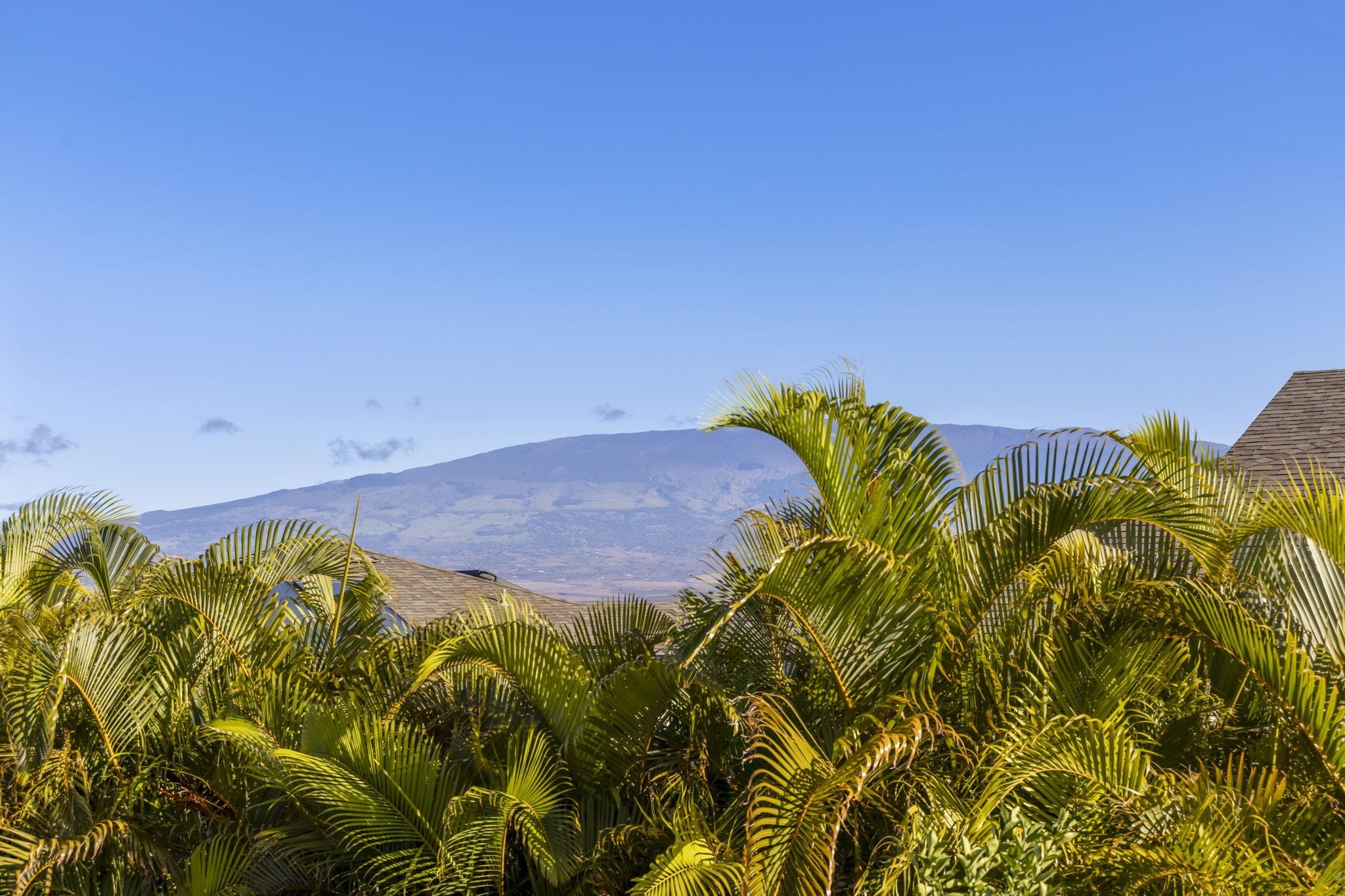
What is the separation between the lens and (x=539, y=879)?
6.34m

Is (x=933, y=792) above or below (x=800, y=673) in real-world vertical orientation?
below

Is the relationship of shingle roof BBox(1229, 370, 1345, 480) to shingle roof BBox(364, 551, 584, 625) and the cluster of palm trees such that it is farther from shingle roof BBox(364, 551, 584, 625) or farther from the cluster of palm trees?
shingle roof BBox(364, 551, 584, 625)

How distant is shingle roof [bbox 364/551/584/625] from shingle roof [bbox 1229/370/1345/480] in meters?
9.49

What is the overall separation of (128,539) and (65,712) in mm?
2026

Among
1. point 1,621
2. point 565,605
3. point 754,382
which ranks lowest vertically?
point 565,605

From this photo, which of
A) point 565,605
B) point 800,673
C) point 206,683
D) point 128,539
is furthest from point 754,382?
point 565,605

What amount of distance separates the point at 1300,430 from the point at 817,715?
11375 millimetres

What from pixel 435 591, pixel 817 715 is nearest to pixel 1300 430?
pixel 817 715

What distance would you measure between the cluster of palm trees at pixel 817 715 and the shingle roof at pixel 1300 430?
7.16 metres

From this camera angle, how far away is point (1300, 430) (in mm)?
14742

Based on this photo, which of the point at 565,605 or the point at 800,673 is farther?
the point at 565,605

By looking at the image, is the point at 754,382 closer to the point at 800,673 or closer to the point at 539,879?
the point at 800,673

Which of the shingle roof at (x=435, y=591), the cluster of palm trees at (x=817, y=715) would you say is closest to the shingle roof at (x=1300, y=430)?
the cluster of palm trees at (x=817, y=715)

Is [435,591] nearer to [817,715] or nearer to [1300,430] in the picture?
[1300,430]
